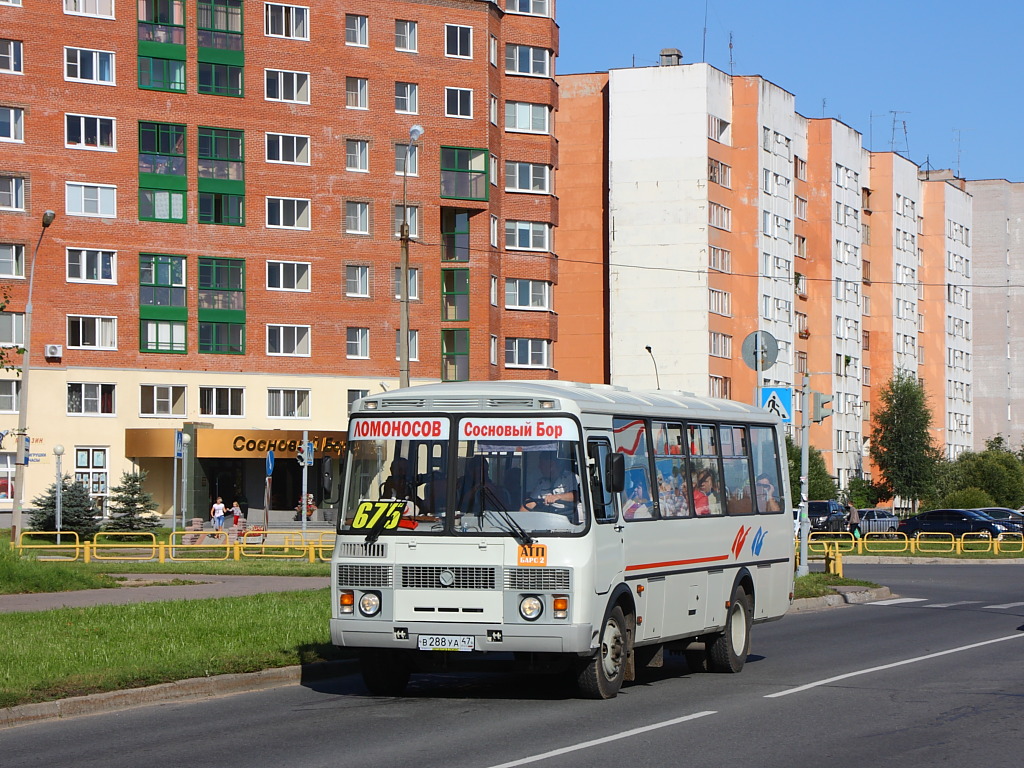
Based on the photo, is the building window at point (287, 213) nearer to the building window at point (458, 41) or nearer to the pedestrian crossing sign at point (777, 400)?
the building window at point (458, 41)

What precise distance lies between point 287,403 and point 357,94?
1363 cm

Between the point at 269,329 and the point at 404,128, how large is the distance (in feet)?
35.4

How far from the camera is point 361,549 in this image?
13.8m

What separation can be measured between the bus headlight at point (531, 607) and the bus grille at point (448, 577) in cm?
29

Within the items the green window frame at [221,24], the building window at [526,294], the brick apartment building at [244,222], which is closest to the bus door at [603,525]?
the brick apartment building at [244,222]

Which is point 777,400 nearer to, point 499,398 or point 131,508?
point 499,398

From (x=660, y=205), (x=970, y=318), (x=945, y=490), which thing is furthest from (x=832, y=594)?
(x=970, y=318)

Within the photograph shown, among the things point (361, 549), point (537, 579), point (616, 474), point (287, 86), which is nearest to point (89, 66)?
point (287, 86)

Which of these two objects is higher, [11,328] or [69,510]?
[11,328]

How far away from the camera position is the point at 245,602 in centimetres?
2239

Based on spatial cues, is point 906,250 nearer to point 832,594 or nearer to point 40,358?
point 40,358

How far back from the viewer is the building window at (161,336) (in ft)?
213

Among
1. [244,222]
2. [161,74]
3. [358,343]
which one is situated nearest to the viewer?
[161,74]

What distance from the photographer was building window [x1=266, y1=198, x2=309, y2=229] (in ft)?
222
